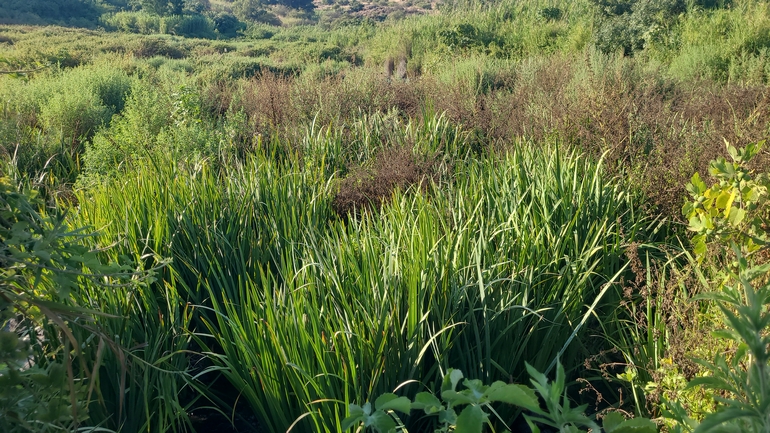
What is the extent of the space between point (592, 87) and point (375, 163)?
1.94m

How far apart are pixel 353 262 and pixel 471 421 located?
1.47m

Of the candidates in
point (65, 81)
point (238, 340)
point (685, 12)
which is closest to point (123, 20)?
point (65, 81)

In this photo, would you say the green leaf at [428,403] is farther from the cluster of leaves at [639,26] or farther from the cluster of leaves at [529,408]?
the cluster of leaves at [639,26]

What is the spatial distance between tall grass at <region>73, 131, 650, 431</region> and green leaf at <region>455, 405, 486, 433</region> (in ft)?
2.66

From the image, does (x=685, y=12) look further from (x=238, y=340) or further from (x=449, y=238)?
(x=238, y=340)

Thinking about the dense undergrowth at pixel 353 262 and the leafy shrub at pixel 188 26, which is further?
the leafy shrub at pixel 188 26

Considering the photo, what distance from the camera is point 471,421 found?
0.94m

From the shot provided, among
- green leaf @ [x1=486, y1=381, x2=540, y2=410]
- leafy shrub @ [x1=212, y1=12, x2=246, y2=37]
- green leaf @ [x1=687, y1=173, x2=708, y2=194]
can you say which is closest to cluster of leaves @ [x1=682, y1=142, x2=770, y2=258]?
green leaf @ [x1=687, y1=173, x2=708, y2=194]

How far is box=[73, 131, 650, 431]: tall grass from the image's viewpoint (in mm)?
2004

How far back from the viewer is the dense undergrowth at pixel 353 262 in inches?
71.7

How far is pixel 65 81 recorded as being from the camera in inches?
336

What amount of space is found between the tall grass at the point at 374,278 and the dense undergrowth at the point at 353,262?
0.02 metres

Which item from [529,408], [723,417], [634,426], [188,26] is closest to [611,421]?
[634,426]

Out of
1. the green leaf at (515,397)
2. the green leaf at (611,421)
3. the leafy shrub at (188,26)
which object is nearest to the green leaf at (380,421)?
the green leaf at (515,397)
